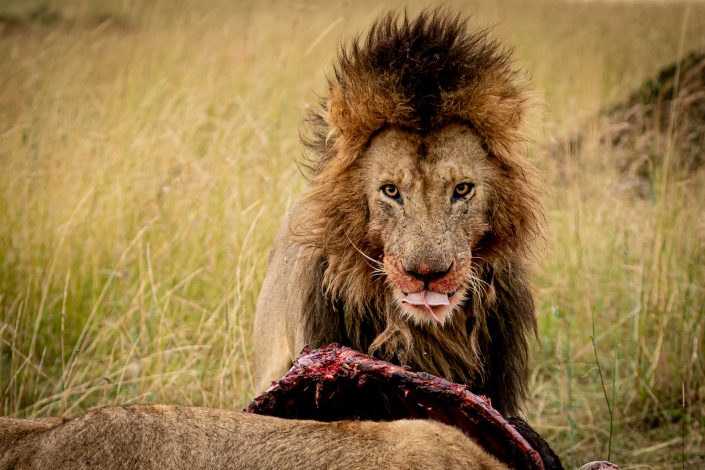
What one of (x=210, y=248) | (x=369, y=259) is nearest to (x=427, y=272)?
(x=369, y=259)

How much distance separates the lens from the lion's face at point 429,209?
303 cm

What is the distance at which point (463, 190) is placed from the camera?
3.20 meters

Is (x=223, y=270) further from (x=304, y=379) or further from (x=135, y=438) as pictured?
(x=135, y=438)

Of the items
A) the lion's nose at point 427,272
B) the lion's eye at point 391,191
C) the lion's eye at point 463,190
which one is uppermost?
the lion's eye at point 463,190

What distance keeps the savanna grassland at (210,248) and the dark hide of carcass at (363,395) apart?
3.89 feet

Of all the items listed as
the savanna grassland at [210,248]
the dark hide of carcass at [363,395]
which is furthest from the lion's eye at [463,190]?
the dark hide of carcass at [363,395]

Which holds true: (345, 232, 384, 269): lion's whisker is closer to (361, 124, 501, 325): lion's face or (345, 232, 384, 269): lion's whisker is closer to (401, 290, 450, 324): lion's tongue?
(361, 124, 501, 325): lion's face

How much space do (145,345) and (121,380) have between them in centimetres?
44

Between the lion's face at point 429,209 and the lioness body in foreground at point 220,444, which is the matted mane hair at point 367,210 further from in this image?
the lioness body in foreground at point 220,444

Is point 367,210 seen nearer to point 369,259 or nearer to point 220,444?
point 369,259

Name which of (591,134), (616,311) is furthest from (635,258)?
(591,134)

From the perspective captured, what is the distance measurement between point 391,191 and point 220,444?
4.57ft

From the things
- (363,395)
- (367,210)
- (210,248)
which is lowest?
(363,395)

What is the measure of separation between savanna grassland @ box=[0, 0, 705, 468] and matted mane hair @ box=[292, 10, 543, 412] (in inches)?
11.4
